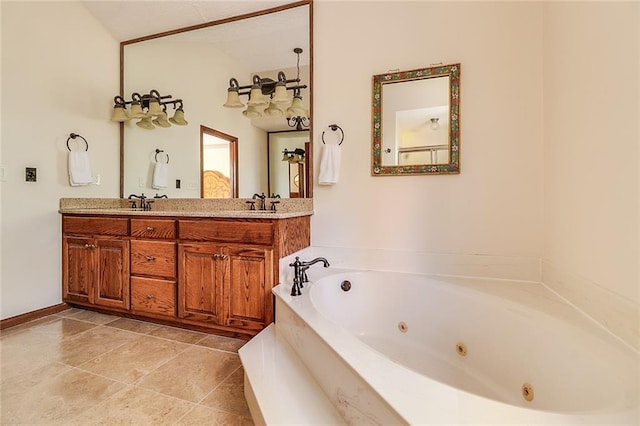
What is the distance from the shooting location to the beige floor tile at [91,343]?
5.64 feet

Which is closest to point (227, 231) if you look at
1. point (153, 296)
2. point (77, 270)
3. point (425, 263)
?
point (153, 296)

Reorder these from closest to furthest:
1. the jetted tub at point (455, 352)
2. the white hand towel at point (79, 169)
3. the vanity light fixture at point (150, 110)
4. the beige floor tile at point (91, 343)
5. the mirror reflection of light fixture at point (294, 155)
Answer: the jetted tub at point (455, 352), the beige floor tile at point (91, 343), the mirror reflection of light fixture at point (294, 155), the white hand towel at point (79, 169), the vanity light fixture at point (150, 110)

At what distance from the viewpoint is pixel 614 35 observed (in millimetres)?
1121

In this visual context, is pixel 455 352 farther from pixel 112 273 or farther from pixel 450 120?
pixel 112 273

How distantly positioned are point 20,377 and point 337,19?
112 inches

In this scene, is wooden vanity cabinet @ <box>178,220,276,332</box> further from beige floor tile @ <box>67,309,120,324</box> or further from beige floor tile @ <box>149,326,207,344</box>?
beige floor tile @ <box>67,309,120,324</box>

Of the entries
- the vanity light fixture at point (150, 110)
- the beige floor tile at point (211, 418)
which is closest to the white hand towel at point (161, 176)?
the vanity light fixture at point (150, 110)

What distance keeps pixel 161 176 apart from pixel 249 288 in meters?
1.53

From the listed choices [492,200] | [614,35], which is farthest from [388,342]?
[614,35]

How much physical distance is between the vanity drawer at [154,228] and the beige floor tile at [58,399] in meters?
0.88

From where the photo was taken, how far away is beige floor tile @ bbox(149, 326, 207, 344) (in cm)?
196

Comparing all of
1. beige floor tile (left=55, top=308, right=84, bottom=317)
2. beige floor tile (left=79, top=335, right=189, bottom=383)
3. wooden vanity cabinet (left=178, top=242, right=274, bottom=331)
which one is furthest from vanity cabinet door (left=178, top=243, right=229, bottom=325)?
beige floor tile (left=55, top=308, right=84, bottom=317)

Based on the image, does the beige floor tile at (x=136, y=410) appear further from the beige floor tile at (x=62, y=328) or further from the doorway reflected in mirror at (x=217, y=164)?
the doorway reflected in mirror at (x=217, y=164)

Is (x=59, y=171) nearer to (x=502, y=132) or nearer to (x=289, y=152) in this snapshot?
(x=289, y=152)
